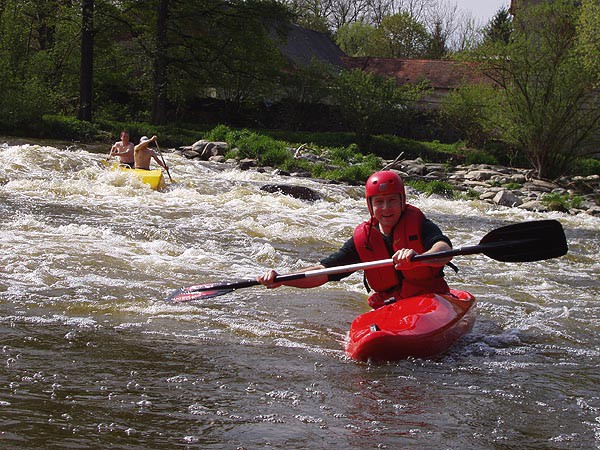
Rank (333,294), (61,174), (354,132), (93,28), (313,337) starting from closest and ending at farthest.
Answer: (313,337)
(333,294)
(61,174)
(93,28)
(354,132)

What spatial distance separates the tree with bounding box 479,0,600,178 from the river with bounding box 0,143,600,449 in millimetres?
10854

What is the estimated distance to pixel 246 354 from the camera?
14.4 ft

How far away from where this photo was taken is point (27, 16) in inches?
914

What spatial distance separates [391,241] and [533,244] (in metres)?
0.86

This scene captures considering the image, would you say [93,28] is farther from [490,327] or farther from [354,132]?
[490,327]

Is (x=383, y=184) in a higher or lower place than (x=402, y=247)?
higher

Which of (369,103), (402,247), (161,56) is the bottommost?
(402,247)

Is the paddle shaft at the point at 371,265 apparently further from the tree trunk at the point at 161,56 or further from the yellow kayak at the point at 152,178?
the tree trunk at the point at 161,56

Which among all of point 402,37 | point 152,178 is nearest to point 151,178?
point 152,178

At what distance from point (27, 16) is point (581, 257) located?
1914 centimetres

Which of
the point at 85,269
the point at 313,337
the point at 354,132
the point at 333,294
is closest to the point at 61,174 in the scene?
the point at 85,269

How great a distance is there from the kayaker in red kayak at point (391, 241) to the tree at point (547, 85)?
50.6 feet

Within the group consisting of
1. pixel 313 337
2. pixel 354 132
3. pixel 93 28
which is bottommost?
pixel 313 337

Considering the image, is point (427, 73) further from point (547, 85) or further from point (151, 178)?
point (151, 178)
